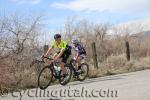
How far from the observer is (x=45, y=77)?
15.5 metres

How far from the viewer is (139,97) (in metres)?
11.8

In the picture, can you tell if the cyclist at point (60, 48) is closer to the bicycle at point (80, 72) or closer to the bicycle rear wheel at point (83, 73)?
the bicycle at point (80, 72)

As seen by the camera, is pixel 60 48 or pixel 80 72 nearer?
pixel 60 48

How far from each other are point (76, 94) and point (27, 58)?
776 centimetres

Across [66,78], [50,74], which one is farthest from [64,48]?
[66,78]

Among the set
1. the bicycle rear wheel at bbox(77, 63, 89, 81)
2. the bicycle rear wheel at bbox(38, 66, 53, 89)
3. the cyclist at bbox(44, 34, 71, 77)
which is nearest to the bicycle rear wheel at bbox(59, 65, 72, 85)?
the cyclist at bbox(44, 34, 71, 77)

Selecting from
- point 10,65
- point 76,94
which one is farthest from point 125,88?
point 10,65

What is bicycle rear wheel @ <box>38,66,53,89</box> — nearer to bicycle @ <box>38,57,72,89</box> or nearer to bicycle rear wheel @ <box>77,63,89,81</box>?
bicycle @ <box>38,57,72,89</box>

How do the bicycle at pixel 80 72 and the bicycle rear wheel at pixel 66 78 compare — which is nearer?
the bicycle rear wheel at pixel 66 78

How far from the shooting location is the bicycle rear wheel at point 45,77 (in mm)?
15036

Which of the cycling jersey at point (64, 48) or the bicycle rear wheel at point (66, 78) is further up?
the cycling jersey at point (64, 48)

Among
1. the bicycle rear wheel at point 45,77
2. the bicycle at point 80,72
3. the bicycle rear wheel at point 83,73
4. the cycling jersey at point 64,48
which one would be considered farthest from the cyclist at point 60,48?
the bicycle rear wheel at point 83,73

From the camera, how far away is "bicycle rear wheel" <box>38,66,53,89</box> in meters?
15.0

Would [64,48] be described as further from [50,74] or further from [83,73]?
[83,73]
